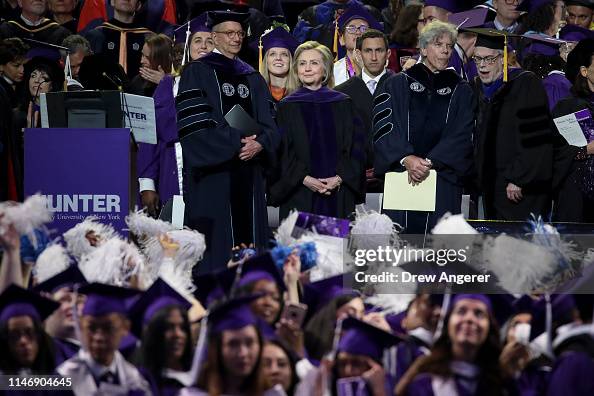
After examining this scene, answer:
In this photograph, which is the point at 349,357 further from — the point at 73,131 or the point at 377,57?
the point at 377,57

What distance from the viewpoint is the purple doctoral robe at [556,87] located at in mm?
8898

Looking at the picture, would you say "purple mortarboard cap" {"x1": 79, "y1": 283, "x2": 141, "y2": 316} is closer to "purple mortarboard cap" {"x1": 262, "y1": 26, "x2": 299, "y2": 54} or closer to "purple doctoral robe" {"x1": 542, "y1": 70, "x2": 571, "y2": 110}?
"purple mortarboard cap" {"x1": 262, "y1": 26, "x2": 299, "y2": 54}

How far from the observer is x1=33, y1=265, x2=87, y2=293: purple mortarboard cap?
435 centimetres

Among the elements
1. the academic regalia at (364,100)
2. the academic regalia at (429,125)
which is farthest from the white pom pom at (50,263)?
the academic regalia at (364,100)

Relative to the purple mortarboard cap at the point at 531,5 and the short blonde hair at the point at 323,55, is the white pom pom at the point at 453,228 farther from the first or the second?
the purple mortarboard cap at the point at 531,5

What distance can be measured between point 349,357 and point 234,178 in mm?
3639

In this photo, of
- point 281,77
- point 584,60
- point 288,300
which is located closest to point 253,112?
point 281,77

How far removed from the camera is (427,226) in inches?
310

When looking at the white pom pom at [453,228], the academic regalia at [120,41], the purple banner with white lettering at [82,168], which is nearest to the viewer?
the white pom pom at [453,228]

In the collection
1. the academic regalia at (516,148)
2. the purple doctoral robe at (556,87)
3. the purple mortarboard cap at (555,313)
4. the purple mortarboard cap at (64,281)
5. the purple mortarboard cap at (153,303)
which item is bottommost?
the purple mortarboard cap at (555,313)

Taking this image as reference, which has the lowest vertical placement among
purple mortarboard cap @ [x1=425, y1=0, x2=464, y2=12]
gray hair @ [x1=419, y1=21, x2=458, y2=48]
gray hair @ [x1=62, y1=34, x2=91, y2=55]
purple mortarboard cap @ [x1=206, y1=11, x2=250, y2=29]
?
gray hair @ [x1=419, y1=21, x2=458, y2=48]

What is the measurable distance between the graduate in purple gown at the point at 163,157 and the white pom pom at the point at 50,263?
3.90m

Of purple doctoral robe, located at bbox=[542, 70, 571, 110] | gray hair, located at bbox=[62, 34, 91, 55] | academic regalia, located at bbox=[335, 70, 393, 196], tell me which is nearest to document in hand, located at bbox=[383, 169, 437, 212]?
academic regalia, located at bbox=[335, 70, 393, 196]

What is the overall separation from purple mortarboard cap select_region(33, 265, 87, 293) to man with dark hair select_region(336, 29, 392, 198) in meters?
4.29
